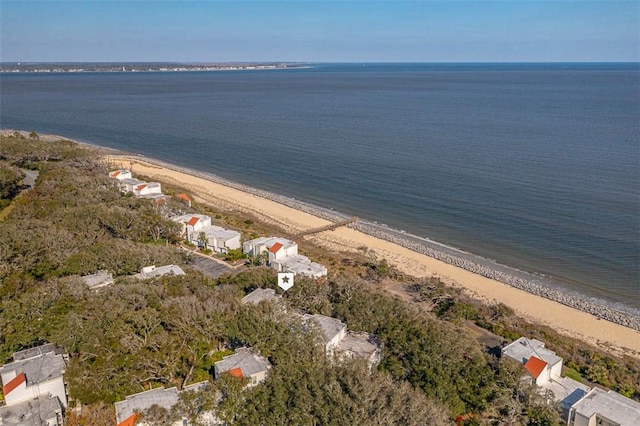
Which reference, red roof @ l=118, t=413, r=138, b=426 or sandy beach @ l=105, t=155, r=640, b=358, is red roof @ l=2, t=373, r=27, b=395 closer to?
red roof @ l=118, t=413, r=138, b=426

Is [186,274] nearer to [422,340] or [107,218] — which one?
[107,218]

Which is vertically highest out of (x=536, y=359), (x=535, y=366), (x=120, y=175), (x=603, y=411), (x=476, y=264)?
(x=120, y=175)

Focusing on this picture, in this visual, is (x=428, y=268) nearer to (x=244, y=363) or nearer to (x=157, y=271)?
(x=157, y=271)

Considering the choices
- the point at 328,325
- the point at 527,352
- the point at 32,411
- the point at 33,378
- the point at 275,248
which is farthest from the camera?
the point at 275,248

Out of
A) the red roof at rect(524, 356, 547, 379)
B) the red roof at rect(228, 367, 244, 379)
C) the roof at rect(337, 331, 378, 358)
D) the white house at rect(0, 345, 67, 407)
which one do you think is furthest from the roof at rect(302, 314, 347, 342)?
the white house at rect(0, 345, 67, 407)

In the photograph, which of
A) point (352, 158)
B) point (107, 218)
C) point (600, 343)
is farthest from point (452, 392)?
point (352, 158)

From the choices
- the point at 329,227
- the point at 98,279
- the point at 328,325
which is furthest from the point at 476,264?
the point at 98,279
